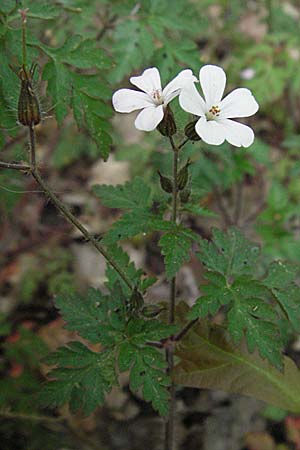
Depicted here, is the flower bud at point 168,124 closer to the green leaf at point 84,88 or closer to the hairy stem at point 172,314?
the hairy stem at point 172,314

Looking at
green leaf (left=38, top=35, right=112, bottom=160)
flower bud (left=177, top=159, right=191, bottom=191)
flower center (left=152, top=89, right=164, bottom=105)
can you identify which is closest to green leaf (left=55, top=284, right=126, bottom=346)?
flower bud (left=177, top=159, right=191, bottom=191)

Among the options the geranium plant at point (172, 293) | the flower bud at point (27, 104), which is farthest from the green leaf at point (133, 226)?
the flower bud at point (27, 104)

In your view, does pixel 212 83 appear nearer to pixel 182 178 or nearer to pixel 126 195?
pixel 182 178

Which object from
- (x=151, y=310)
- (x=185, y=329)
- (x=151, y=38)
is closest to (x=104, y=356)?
(x=151, y=310)

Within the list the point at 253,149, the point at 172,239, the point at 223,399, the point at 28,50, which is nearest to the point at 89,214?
the point at 253,149

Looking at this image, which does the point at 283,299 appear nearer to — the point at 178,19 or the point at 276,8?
the point at 178,19

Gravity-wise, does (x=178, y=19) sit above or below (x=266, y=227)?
above

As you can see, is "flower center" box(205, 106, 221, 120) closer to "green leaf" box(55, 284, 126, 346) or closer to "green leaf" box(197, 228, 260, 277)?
"green leaf" box(197, 228, 260, 277)
